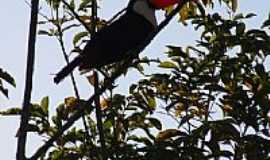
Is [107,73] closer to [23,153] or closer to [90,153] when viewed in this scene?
[90,153]

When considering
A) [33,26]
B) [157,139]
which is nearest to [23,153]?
[33,26]

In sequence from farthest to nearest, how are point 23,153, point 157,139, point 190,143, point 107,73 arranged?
point 107,73, point 157,139, point 190,143, point 23,153

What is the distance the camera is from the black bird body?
11.3 feet

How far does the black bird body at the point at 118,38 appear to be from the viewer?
11.3 ft

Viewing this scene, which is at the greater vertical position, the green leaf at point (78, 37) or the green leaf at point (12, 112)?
the green leaf at point (78, 37)

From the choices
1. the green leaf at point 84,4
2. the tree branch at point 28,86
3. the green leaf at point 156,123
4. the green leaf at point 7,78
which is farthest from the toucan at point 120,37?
the tree branch at point 28,86

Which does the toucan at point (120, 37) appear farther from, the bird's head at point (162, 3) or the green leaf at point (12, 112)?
the green leaf at point (12, 112)

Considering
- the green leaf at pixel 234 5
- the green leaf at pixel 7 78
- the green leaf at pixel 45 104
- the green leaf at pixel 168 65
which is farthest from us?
the green leaf at pixel 234 5

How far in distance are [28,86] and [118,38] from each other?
1634 mm

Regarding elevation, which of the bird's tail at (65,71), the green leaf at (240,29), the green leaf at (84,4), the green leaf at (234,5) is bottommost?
the bird's tail at (65,71)

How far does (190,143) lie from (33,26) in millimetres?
1045

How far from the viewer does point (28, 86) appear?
2.22 meters

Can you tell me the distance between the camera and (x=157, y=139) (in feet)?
10.5

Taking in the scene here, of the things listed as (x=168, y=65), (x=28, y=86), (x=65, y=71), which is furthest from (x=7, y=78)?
(x=168, y=65)
